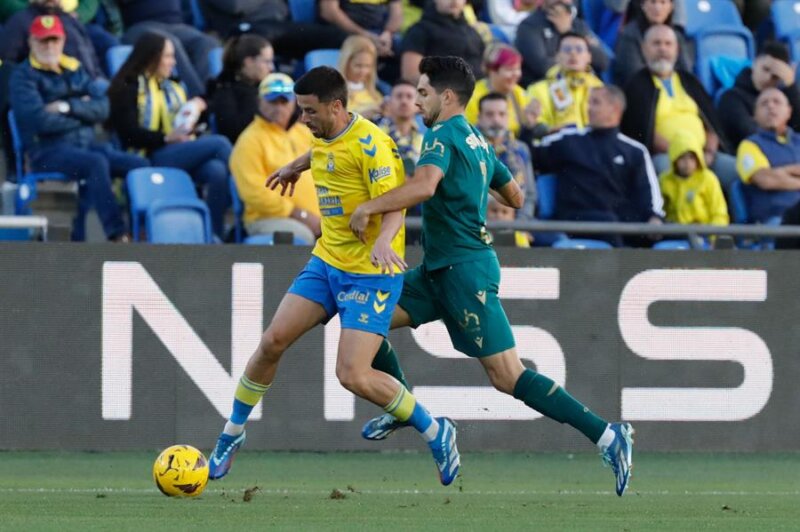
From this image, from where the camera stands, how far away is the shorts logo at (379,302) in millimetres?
7871

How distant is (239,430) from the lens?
821 cm

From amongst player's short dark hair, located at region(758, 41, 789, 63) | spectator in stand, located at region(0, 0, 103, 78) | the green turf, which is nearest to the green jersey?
the green turf

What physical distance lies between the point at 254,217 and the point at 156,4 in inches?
109

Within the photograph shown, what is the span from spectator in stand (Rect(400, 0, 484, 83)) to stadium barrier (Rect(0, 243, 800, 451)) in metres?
2.90

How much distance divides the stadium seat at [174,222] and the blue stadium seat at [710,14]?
620cm

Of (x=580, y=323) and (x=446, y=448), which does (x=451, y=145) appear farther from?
(x=580, y=323)

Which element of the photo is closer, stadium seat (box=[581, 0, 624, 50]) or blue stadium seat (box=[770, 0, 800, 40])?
stadium seat (box=[581, 0, 624, 50])

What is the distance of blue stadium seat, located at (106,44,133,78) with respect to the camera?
1297 cm

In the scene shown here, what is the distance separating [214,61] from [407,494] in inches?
230

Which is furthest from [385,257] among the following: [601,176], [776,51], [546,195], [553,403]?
[776,51]

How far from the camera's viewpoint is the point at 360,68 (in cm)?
1288

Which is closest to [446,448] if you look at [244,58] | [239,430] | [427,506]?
[427,506]

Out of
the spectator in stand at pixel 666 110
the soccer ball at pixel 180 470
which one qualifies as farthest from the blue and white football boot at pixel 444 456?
the spectator in stand at pixel 666 110

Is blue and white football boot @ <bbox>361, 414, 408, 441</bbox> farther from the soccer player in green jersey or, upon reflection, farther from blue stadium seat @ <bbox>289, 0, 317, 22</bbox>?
blue stadium seat @ <bbox>289, 0, 317, 22</bbox>
